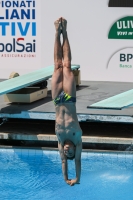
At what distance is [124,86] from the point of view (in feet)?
→ 53.8

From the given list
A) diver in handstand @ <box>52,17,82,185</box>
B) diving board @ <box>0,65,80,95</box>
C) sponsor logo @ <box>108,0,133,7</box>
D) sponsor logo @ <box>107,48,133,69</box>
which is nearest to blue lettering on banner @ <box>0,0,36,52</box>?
diving board @ <box>0,65,80,95</box>

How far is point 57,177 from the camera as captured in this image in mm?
11766

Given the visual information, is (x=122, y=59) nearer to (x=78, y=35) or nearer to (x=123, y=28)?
(x=123, y=28)

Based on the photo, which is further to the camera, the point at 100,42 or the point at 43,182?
the point at 100,42

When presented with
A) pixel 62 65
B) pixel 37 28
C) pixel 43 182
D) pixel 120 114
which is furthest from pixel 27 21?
pixel 62 65

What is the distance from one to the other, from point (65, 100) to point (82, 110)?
16.8 ft

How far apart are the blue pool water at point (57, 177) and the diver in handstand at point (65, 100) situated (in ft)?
8.98

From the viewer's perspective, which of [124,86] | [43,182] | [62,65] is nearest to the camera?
[62,65]

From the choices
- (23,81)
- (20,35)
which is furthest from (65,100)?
(20,35)

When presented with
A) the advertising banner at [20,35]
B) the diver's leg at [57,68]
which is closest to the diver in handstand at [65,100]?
the diver's leg at [57,68]

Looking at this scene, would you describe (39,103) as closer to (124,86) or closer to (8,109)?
(8,109)

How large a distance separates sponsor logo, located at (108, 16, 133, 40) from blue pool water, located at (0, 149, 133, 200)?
5422 mm

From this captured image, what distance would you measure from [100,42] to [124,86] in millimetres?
1589

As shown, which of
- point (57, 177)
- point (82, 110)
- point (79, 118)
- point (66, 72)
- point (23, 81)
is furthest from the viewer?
point (23, 81)
